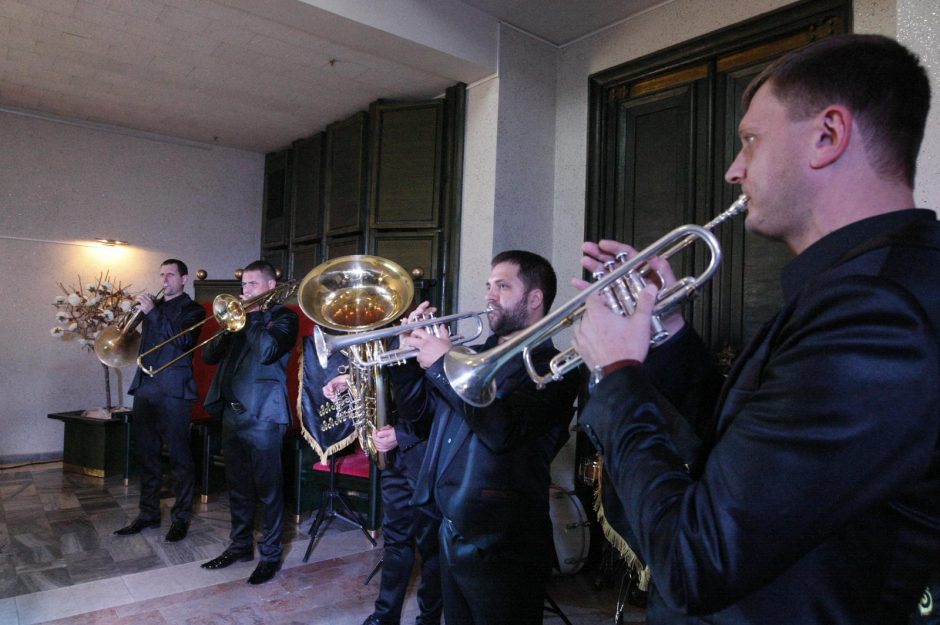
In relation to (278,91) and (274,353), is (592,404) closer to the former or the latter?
(274,353)

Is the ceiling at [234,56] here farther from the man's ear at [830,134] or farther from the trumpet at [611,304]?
the man's ear at [830,134]

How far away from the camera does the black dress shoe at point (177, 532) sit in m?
4.36

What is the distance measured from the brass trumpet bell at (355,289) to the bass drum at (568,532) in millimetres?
1563

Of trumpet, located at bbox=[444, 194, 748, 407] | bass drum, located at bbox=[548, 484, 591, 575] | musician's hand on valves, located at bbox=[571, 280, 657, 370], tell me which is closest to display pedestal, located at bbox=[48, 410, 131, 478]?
bass drum, located at bbox=[548, 484, 591, 575]

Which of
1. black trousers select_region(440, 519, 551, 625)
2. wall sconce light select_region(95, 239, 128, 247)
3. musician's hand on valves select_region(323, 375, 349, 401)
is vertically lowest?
black trousers select_region(440, 519, 551, 625)

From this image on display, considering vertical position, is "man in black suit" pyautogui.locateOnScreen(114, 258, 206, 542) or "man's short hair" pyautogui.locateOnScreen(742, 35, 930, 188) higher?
"man's short hair" pyautogui.locateOnScreen(742, 35, 930, 188)

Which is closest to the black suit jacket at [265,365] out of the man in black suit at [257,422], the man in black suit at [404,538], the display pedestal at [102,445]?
the man in black suit at [257,422]

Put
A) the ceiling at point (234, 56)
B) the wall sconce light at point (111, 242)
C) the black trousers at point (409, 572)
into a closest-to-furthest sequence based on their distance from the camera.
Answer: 1. the black trousers at point (409, 572)
2. the ceiling at point (234, 56)
3. the wall sconce light at point (111, 242)

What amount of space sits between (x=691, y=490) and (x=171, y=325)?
15.5 ft

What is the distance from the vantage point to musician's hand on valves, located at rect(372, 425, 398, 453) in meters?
3.02

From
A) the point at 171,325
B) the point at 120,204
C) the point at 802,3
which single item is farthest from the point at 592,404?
the point at 120,204

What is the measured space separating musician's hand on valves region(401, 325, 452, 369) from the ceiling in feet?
8.81

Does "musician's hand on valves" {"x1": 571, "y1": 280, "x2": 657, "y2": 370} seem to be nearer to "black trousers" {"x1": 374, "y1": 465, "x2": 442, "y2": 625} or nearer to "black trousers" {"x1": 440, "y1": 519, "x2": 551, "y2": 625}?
"black trousers" {"x1": 440, "y1": 519, "x2": 551, "y2": 625}

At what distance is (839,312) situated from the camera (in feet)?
2.54
